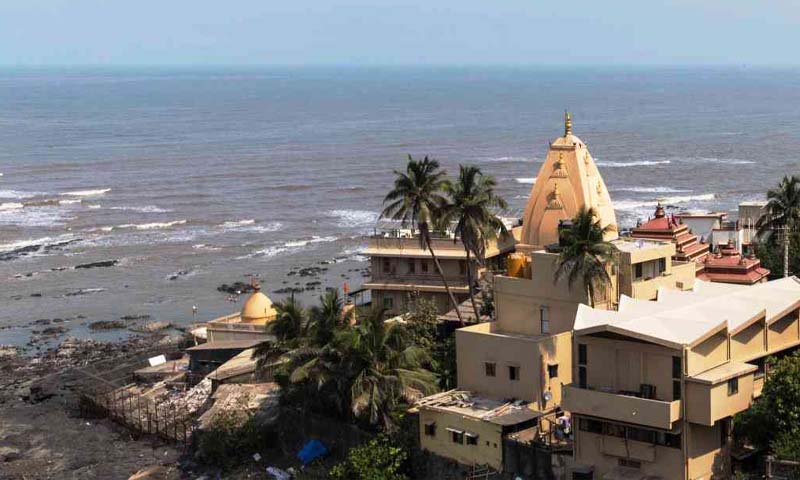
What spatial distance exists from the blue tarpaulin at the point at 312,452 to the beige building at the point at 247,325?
13.3 meters

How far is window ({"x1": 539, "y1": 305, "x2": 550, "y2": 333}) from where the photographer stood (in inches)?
1676

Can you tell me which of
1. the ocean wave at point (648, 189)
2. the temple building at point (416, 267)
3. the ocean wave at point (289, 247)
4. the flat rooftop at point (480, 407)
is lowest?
the ocean wave at point (289, 247)

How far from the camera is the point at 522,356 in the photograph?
40.1 meters

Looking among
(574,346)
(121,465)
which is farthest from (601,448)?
(121,465)

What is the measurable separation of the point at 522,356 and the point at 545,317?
115 inches

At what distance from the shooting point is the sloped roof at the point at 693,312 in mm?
34781

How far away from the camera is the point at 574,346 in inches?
1436

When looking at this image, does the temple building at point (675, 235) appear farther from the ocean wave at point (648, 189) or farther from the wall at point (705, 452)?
the ocean wave at point (648, 189)

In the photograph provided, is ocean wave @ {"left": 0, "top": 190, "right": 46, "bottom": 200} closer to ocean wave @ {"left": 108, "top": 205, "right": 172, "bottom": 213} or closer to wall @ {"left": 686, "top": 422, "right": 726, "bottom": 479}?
ocean wave @ {"left": 108, "top": 205, "right": 172, "bottom": 213}

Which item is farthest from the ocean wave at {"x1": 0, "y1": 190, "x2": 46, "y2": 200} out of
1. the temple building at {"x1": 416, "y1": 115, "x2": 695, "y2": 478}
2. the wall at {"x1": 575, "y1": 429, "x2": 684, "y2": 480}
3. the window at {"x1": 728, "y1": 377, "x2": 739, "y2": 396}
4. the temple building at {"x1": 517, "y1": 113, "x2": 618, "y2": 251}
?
the window at {"x1": 728, "y1": 377, "x2": 739, "y2": 396}

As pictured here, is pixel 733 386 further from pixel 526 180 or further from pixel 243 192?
pixel 243 192

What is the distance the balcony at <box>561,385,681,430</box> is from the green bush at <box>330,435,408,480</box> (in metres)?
6.28

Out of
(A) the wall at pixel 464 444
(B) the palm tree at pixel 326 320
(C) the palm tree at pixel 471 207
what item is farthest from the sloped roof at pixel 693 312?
(B) the palm tree at pixel 326 320

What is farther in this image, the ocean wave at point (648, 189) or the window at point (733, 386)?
the ocean wave at point (648, 189)
